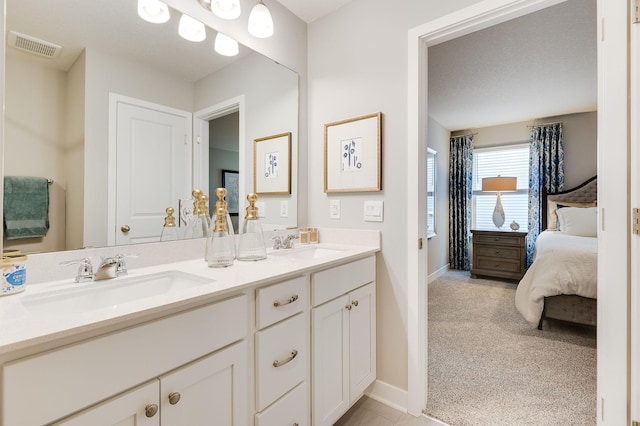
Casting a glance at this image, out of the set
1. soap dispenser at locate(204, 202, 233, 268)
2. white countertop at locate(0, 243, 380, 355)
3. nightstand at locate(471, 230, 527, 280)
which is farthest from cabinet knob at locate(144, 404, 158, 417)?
nightstand at locate(471, 230, 527, 280)

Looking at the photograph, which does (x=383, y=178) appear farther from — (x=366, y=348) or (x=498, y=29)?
(x=498, y=29)

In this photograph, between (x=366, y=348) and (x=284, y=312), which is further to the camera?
(x=366, y=348)

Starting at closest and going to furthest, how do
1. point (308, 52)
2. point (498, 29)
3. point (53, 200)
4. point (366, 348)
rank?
point (53, 200)
point (366, 348)
point (308, 52)
point (498, 29)

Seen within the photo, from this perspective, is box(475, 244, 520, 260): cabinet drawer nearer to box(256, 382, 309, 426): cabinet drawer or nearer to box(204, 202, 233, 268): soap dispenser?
box(256, 382, 309, 426): cabinet drawer

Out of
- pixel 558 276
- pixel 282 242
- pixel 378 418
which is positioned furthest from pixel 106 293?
pixel 558 276

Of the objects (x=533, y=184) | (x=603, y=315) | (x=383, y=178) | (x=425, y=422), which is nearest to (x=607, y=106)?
(x=603, y=315)

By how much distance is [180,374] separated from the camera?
0.86 metres

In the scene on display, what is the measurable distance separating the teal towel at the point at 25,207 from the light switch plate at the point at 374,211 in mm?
1515

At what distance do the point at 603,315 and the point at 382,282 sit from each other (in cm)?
99

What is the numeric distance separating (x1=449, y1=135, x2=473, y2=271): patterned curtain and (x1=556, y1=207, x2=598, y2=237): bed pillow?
1.40 metres

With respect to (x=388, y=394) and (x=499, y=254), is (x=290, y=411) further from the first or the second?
(x=499, y=254)

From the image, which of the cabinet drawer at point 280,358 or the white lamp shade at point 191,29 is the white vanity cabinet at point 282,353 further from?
the white lamp shade at point 191,29

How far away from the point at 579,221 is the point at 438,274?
78.0 inches

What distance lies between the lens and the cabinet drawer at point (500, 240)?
450 centimetres
